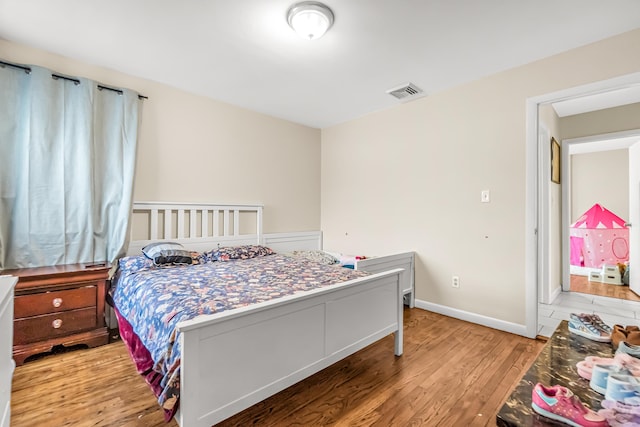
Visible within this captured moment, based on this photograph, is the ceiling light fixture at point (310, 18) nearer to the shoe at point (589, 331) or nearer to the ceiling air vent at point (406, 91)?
the ceiling air vent at point (406, 91)

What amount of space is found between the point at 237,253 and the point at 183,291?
1.27 meters

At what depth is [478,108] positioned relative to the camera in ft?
9.57

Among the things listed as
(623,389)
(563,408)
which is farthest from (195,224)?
(623,389)

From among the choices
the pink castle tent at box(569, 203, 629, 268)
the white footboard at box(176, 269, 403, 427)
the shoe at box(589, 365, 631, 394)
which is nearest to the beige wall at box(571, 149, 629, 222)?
the pink castle tent at box(569, 203, 629, 268)

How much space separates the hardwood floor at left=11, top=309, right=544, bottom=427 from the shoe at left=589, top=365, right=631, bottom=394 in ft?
2.43

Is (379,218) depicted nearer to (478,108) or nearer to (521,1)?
(478,108)

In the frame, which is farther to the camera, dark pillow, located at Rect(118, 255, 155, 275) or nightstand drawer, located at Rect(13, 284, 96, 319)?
dark pillow, located at Rect(118, 255, 155, 275)

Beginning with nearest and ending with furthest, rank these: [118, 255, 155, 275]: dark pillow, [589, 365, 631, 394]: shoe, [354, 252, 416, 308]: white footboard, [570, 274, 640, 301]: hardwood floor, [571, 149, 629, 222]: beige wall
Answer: [589, 365, 631, 394]: shoe < [118, 255, 155, 275]: dark pillow < [354, 252, 416, 308]: white footboard < [570, 274, 640, 301]: hardwood floor < [571, 149, 629, 222]: beige wall

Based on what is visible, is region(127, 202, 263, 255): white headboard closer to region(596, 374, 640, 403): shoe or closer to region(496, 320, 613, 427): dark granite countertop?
region(496, 320, 613, 427): dark granite countertop

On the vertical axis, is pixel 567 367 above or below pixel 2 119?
below

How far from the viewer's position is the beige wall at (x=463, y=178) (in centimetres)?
258

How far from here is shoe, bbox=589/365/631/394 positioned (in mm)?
997

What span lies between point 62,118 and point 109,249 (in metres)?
1.18

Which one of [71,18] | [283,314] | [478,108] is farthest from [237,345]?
[478,108]
